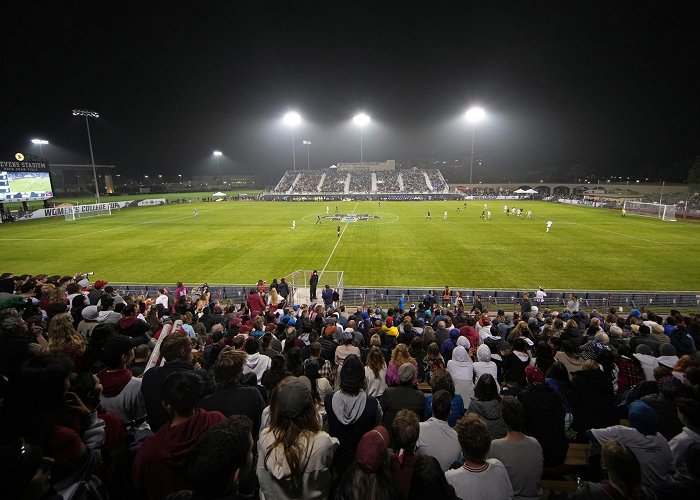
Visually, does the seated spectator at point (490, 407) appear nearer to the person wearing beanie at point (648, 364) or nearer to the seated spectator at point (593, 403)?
the seated spectator at point (593, 403)

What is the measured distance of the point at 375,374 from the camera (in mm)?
5457

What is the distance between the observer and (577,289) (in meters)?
20.0

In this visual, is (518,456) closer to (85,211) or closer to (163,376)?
(163,376)

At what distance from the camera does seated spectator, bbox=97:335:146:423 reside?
13.0 feet

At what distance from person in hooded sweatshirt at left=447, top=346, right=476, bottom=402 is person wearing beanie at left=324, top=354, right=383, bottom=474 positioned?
2299mm

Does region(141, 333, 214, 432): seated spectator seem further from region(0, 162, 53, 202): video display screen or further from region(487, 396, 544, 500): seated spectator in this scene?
region(0, 162, 53, 202): video display screen

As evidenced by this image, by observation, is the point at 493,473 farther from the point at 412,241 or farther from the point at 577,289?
the point at 412,241

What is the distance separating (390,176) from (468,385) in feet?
336

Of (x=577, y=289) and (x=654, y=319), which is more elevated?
(x=654, y=319)

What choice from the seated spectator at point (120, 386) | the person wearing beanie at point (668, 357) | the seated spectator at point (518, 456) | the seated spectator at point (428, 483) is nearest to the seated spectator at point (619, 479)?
the seated spectator at point (518, 456)

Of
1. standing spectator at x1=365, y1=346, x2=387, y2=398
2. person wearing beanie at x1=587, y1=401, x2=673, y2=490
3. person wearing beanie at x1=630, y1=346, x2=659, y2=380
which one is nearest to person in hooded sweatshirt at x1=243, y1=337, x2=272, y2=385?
standing spectator at x1=365, y1=346, x2=387, y2=398

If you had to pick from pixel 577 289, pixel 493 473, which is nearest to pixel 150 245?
pixel 577 289

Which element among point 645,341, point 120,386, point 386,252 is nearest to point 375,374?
point 120,386

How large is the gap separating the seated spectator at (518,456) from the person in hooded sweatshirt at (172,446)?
8.85ft
